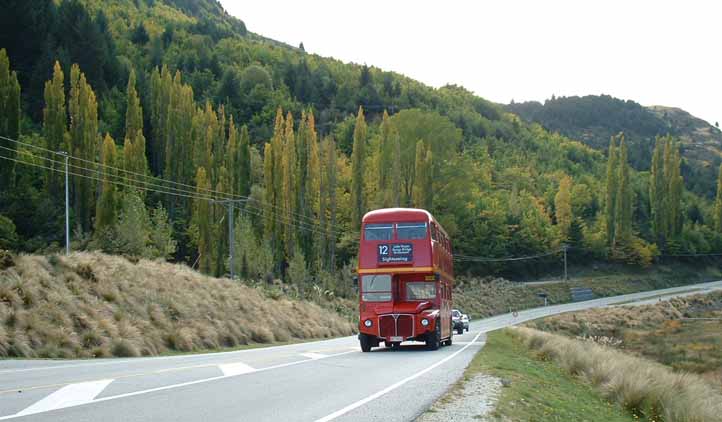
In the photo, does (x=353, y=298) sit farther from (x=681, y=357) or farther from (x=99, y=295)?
(x=99, y=295)

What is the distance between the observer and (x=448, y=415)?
9180 millimetres

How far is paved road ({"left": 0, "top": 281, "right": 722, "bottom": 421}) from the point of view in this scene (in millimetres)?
8750

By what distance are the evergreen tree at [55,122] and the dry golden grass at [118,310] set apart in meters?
25.8

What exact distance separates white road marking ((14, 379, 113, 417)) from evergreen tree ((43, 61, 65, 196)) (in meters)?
48.2

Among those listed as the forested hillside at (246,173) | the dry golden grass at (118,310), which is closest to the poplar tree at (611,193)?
the forested hillside at (246,173)

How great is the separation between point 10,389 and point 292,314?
29.3 meters

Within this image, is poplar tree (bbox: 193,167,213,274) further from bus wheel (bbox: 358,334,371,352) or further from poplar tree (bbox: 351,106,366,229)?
bus wheel (bbox: 358,334,371,352)

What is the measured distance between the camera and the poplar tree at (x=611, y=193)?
319 ft

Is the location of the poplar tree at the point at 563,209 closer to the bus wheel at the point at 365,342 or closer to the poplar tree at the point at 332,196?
the poplar tree at the point at 332,196

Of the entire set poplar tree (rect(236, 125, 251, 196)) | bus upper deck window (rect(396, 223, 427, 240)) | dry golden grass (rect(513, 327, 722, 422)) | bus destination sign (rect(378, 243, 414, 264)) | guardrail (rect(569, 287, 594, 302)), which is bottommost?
guardrail (rect(569, 287, 594, 302))

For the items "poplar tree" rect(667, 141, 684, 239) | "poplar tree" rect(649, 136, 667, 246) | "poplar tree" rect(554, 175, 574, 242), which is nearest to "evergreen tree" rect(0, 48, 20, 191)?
"poplar tree" rect(554, 175, 574, 242)

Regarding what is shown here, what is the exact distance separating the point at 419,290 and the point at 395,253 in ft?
4.69

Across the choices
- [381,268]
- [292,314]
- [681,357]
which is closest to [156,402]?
[381,268]

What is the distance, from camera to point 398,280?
2394 centimetres
